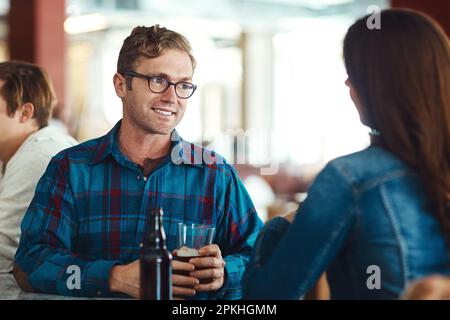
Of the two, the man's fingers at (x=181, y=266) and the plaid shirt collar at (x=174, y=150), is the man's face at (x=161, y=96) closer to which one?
the plaid shirt collar at (x=174, y=150)

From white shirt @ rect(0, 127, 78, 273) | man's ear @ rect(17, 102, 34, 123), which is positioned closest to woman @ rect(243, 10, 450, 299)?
white shirt @ rect(0, 127, 78, 273)

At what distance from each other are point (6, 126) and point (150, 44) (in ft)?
1.92

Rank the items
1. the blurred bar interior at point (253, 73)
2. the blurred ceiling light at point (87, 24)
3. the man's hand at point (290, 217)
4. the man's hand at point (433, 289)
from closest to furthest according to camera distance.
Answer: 1. the man's hand at point (433, 289)
2. the man's hand at point (290, 217)
3. the blurred bar interior at point (253, 73)
4. the blurred ceiling light at point (87, 24)

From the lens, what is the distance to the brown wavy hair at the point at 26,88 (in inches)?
80.4

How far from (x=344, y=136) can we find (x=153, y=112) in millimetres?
11072

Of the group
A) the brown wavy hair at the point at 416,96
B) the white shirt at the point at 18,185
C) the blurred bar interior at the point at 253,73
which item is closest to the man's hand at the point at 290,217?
the brown wavy hair at the point at 416,96

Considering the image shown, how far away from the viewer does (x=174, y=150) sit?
177 centimetres

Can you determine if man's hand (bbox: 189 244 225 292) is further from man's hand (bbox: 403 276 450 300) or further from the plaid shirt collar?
man's hand (bbox: 403 276 450 300)

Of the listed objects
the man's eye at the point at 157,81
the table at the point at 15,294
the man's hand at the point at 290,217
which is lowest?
the table at the point at 15,294

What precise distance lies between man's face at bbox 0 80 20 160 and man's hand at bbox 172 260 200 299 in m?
0.86

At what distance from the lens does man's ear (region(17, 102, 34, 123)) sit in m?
2.06

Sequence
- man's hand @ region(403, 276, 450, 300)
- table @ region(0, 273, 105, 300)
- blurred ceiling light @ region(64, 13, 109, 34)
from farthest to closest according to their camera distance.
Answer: blurred ceiling light @ region(64, 13, 109, 34) → table @ region(0, 273, 105, 300) → man's hand @ region(403, 276, 450, 300)

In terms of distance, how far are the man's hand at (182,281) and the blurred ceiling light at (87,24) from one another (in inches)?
382
